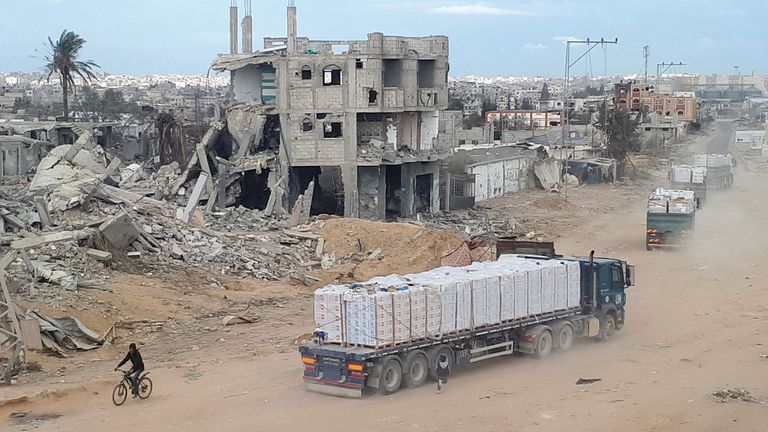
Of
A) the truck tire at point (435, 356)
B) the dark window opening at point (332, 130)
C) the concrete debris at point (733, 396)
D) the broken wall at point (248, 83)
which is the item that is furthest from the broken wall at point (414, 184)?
the concrete debris at point (733, 396)

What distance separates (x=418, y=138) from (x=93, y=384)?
30475 mm

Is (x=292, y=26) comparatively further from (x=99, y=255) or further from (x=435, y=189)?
(x=99, y=255)

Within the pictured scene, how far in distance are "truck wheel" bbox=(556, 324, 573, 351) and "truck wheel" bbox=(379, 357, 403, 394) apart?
4.93 m

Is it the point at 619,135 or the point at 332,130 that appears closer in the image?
the point at 332,130

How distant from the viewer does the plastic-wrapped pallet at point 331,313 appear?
56.6 feet

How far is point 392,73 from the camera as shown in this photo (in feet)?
148

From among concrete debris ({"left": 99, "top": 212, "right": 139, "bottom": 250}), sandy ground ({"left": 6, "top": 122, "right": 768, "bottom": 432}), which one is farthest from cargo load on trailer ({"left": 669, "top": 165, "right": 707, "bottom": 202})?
concrete debris ({"left": 99, "top": 212, "right": 139, "bottom": 250})

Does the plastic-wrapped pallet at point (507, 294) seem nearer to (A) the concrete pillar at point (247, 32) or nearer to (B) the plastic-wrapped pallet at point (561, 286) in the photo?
(B) the plastic-wrapped pallet at point (561, 286)

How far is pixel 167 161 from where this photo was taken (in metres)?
47.7

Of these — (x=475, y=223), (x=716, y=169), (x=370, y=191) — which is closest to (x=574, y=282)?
(x=475, y=223)

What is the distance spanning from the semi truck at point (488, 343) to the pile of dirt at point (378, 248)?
27.0 ft

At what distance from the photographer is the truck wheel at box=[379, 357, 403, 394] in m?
17.1

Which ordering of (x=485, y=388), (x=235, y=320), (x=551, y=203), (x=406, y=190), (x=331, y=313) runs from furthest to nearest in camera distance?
(x=551, y=203) → (x=406, y=190) → (x=235, y=320) → (x=485, y=388) → (x=331, y=313)

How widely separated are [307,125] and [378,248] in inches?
432
